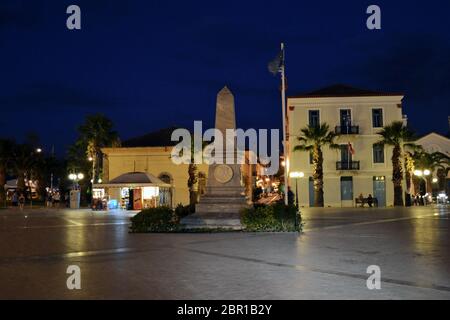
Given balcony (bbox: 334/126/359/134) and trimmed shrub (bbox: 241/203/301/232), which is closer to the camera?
trimmed shrub (bbox: 241/203/301/232)

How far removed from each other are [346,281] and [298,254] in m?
3.15

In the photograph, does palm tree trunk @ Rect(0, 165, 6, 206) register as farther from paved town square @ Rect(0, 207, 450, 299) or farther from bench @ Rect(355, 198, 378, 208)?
paved town square @ Rect(0, 207, 450, 299)

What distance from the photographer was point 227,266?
895cm

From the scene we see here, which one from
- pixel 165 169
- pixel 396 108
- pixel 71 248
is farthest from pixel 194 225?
pixel 396 108

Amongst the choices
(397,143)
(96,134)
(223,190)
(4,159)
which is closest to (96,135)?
(96,134)

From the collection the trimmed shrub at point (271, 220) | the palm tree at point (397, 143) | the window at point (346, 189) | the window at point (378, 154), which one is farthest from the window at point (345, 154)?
the trimmed shrub at point (271, 220)

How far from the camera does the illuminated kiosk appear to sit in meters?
35.3

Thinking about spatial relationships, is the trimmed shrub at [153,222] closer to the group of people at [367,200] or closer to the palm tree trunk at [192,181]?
the palm tree trunk at [192,181]

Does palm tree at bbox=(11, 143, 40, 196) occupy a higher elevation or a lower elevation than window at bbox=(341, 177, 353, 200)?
higher

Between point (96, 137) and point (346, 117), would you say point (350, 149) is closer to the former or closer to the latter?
point (346, 117)

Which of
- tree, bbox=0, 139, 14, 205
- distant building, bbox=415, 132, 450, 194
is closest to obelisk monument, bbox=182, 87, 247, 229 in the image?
tree, bbox=0, 139, 14, 205

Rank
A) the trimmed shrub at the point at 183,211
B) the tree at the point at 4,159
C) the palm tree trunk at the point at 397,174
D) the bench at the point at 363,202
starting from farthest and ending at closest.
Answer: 1. the tree at the point at 4,159
2. the bench at the point at 363,202
3. the palm tree trunk at the point at 397,174
4. the trimmed shrub at the point at 183,211

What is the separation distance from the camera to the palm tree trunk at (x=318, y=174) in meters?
41.0
